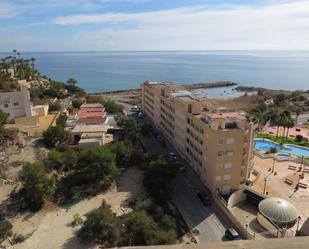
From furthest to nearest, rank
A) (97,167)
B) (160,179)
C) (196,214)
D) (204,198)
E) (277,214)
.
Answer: (97,167), (204,198), (160,179), (196,214), (277,214)

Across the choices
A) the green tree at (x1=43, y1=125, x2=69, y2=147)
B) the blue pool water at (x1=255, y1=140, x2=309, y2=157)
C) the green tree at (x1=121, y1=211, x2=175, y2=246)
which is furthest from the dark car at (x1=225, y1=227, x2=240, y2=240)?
the blue pool water at (x1=255, y1=140, x2=309, y2=157)

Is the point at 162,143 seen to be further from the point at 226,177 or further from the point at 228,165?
the point at 228,165

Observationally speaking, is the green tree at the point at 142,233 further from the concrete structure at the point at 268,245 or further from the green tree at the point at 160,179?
the concrete structure at the point at 268,245

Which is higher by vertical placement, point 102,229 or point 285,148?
point 102,229

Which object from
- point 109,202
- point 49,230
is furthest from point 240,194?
point 49,230

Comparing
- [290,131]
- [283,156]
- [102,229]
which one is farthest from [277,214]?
[290,131]

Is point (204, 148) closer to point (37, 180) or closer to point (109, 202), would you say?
point (109, 202)
